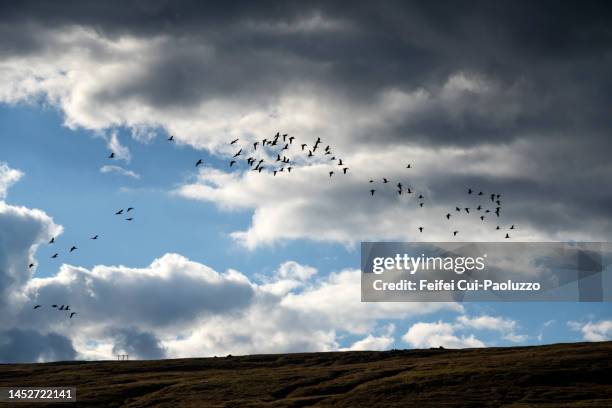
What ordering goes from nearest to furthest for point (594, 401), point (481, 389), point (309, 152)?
1. point (309, 152)
2. point (594, 401)
3. point (481, 389)

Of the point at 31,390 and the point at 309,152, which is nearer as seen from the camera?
the point at 309,152

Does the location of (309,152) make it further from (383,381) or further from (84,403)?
(84,403)

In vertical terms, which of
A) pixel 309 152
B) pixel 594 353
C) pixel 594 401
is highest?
pixel 309 152

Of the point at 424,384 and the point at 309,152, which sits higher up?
the point at 309,152

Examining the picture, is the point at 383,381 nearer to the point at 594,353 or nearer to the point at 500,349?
the point at 594,353

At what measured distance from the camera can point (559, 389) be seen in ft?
443

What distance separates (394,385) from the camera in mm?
141125

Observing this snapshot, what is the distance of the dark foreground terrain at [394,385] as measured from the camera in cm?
13138

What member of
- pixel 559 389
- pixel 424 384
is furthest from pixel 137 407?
pixel 559 389

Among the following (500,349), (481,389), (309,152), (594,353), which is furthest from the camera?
(500,349)

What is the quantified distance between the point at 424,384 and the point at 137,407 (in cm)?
5032

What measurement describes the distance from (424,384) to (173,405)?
143 feet

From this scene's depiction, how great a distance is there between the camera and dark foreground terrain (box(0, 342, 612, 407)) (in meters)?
131

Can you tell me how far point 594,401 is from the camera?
12338 cm
